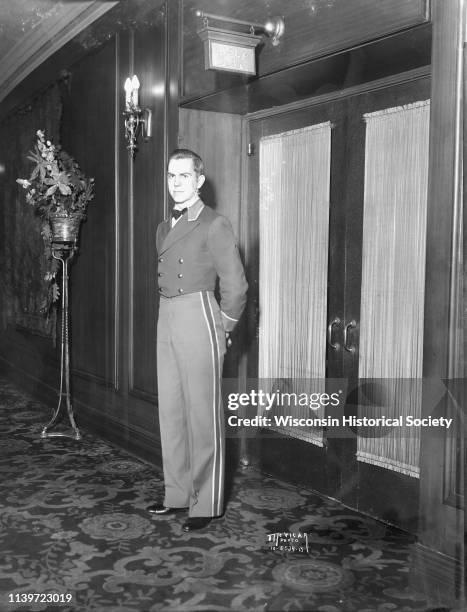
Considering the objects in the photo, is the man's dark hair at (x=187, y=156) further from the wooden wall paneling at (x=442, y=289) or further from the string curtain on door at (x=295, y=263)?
the wooden wall paneling at (x=442, y=289)

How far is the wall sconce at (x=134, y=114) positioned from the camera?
4.74 metres

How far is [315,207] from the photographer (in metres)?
4.00

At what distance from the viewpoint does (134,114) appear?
4754mm

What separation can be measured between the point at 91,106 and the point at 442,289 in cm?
372

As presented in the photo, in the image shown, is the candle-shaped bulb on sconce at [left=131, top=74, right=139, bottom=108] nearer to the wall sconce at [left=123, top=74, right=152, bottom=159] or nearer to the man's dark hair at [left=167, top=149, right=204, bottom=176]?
the wall sconce at [left=123, top=74, right=152, bottom=159]

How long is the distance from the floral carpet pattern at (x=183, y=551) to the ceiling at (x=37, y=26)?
3.21 m

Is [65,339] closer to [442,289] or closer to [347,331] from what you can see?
[347,331]

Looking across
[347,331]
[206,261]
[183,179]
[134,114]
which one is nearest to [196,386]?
[206,261]

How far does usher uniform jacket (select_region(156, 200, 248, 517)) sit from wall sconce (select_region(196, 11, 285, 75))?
0.71 m

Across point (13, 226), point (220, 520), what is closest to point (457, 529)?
point (220, 520)

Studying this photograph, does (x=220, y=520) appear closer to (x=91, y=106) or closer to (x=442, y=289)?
(x=442, y=289)

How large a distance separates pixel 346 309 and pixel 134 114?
198 centimetres

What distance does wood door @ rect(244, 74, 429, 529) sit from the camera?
354 cm

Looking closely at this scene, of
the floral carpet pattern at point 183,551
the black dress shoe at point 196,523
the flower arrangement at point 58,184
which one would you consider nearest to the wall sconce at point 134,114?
the flower arrangement at point 58,184
